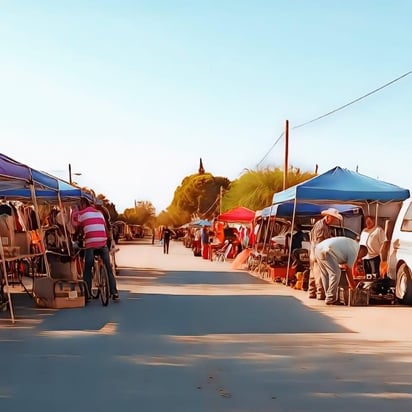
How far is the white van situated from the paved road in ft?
1.92

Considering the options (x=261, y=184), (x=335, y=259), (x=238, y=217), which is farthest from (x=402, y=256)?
(x=261, y=184)

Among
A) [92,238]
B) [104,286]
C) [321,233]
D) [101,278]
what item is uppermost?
[321,233]

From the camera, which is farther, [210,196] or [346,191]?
[210,196]

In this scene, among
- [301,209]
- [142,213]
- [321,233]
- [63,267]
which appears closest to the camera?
[63,267]

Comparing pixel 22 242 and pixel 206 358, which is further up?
pixel 22 242

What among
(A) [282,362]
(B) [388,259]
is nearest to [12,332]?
(A) [282,362]

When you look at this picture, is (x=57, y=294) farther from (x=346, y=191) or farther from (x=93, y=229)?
(x=346, y=191)

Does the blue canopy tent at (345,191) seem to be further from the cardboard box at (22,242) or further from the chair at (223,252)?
the chair at (223,252)

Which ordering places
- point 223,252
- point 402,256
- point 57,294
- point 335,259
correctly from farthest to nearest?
point 223,252
point 402,256
point 335,259
point 57,294

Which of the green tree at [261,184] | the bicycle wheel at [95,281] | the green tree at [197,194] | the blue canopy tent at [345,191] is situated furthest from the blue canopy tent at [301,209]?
the green tree at [197,194]

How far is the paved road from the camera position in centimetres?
610

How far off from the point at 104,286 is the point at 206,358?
5188 mm

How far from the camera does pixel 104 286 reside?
41.9ft

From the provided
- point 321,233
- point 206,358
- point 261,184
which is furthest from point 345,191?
point 261,184
